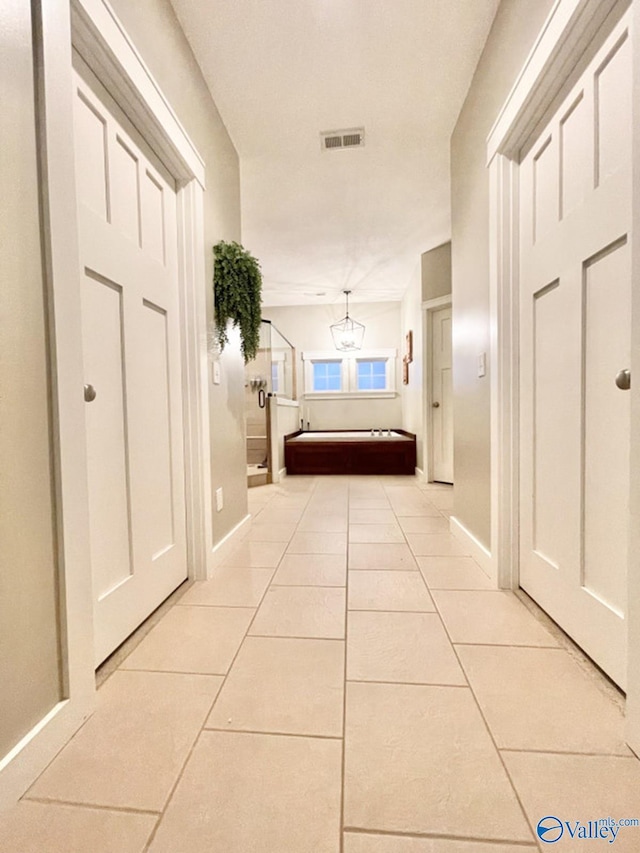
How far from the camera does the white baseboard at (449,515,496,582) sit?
1.71 metres

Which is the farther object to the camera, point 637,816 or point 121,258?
point 121,258

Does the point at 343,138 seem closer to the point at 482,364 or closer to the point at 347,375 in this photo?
the point at 482,364

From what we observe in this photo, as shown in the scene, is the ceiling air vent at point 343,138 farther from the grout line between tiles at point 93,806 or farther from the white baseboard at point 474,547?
the grout line between tiles at point 93,806

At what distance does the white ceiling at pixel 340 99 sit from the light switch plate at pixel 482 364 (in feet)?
4.88

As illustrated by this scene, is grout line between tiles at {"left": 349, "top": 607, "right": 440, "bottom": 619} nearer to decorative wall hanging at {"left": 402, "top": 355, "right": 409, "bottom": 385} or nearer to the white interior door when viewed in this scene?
the white interior door

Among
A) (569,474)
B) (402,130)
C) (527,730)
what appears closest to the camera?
(527,730)

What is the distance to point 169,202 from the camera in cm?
164

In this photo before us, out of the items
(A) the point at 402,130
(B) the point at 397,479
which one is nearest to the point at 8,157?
(A) the point at 402,130

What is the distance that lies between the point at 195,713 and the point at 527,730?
817 millimetres

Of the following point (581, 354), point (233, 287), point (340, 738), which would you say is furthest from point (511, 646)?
point (233, 287)

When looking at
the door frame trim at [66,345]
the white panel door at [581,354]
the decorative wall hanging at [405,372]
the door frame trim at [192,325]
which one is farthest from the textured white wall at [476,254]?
the decorative wall hanging at [405,372]

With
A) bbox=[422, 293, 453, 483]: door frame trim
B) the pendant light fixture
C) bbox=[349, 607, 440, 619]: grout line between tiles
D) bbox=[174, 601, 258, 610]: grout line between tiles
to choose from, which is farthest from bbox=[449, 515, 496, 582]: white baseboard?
the pendant light fixture

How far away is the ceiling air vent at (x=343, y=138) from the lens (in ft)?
7.71

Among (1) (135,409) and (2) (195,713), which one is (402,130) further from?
(2) (195,713)
